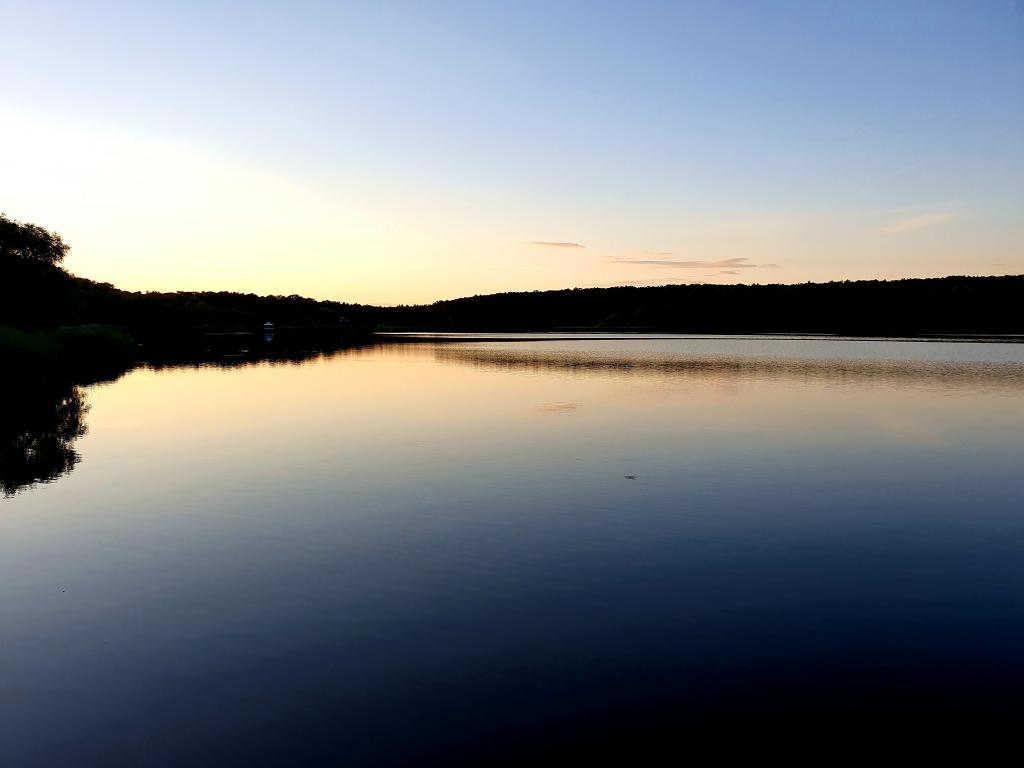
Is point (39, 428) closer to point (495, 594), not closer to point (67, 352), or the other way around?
point (495, 594)

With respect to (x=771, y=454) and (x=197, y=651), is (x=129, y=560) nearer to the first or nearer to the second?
(x=197, y=651)

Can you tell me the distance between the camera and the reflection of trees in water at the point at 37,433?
990 inches

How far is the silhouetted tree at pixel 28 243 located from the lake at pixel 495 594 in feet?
121

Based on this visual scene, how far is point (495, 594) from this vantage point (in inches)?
534

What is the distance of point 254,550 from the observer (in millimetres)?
16344

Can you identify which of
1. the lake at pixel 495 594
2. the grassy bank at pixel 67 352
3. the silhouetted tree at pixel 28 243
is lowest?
the lake at pixel 495 594

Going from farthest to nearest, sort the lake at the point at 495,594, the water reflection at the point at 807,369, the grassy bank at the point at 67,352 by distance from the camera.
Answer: the water reflection at the point at 807,369, the grassy bank at the point at 67,352, the lake at the point at 495,594

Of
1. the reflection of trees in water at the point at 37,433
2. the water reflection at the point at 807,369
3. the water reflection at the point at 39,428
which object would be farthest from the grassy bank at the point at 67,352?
the water reflection at the point at 807,369

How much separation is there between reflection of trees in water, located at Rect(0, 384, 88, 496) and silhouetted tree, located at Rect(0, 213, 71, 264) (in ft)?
56.4

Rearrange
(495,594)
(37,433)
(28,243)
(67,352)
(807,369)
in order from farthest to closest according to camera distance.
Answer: (807,369)
(67,352)
(28,243)
(37,433)
(495,594)

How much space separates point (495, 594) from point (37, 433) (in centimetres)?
2842

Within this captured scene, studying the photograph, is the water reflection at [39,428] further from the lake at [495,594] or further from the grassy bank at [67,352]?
the grassy bank at [67,352]

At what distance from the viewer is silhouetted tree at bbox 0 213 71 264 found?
59.7 m

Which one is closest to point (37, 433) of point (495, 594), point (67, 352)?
point (495, 594)
